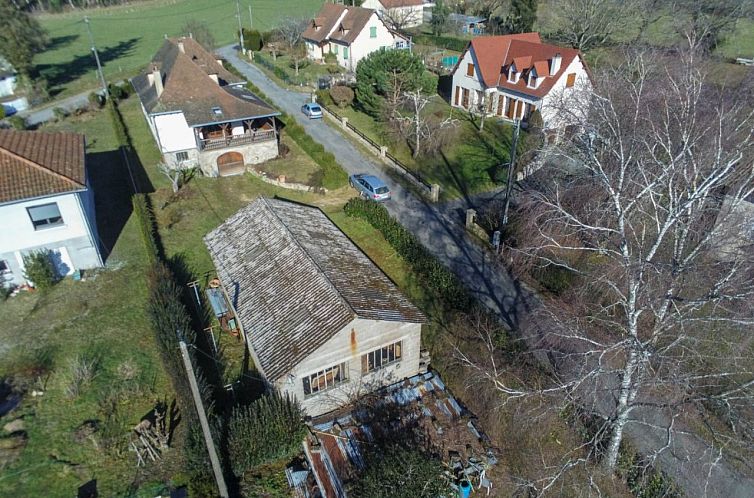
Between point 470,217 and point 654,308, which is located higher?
point 654,308

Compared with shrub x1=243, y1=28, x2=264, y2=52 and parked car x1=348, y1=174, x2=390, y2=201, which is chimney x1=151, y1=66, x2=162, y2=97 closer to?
parked car x1=348, y1=174, x2=390, y2=201

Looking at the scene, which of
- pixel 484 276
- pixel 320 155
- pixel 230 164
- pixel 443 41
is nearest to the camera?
pixel 484 276

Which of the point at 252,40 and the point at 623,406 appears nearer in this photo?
the point at 623,406

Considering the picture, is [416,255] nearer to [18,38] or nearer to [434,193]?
[434,193]

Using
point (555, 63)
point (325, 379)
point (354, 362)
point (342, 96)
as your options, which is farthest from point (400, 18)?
point (325, 379)

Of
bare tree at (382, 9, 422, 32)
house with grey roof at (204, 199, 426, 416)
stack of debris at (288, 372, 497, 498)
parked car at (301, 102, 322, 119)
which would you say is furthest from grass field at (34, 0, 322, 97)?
stack of debris at (288, 372, 497, 498)

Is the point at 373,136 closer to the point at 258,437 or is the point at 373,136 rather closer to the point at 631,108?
the point at 631,108

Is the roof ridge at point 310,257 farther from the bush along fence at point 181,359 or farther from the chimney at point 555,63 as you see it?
the chimney at point 555,63
